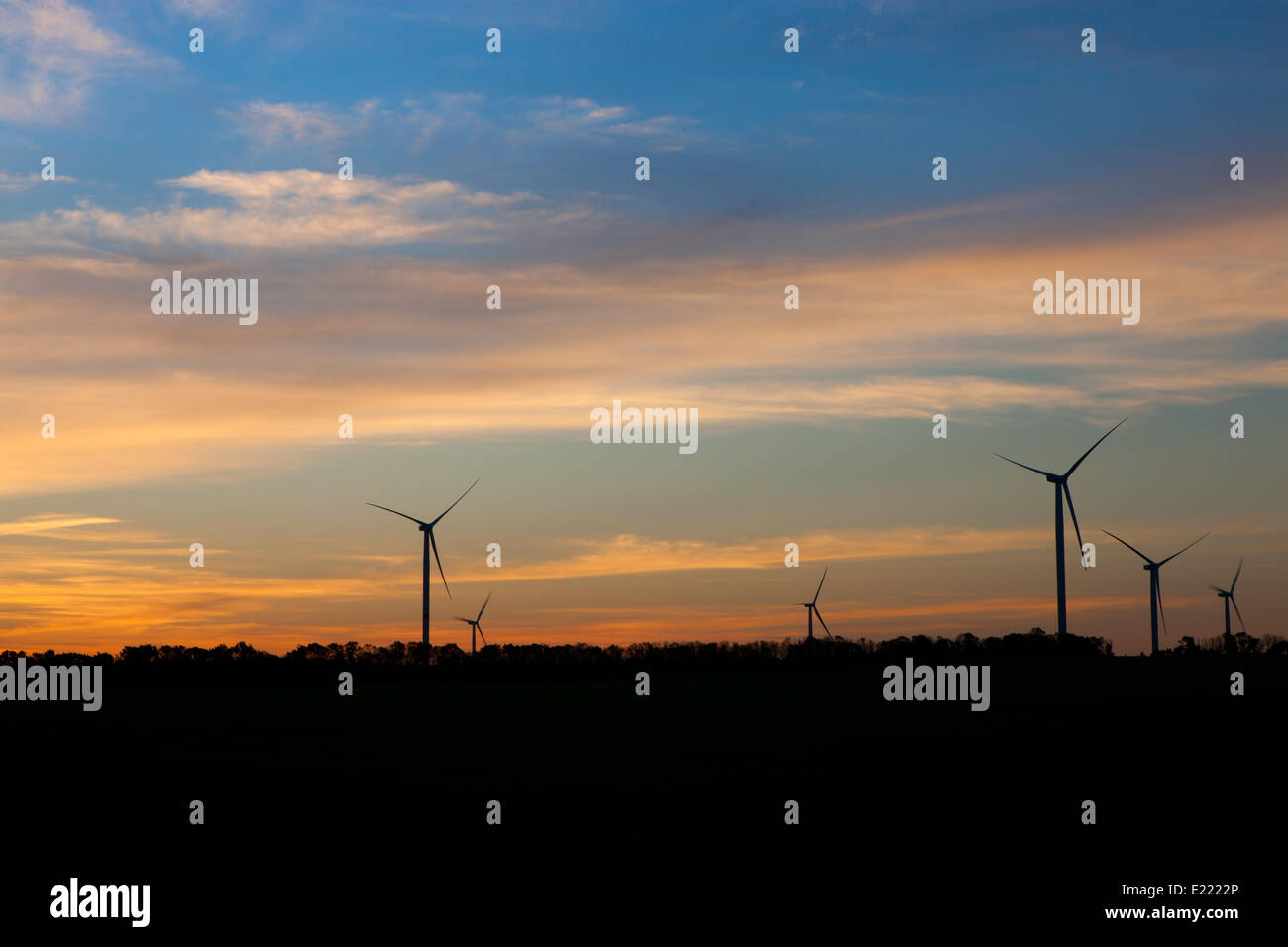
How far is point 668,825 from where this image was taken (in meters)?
37.0

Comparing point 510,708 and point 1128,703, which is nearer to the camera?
point 1128,703

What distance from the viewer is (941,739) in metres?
61.5

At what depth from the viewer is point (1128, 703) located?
8444 centimetres

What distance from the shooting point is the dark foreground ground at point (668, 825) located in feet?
→ 86.9

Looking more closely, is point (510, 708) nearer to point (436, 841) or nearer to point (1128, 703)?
point (1128, 703)

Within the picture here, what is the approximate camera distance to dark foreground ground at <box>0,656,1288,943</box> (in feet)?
86.9

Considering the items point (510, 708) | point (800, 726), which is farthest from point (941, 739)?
point (510, 708)
